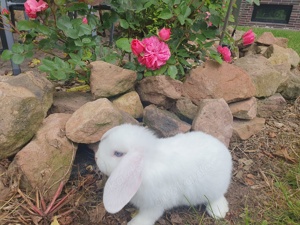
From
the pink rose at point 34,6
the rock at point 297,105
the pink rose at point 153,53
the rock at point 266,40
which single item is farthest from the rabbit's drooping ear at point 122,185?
the rock at point 266,40

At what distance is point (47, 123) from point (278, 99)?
1.65m

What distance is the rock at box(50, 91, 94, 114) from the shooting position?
5.67ft

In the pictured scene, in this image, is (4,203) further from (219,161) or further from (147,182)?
(219,161)

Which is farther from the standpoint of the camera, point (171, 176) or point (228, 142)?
point (228, 142)

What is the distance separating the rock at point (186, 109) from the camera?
1809mm

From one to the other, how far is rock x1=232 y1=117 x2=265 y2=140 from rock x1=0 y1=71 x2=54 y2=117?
1148mm

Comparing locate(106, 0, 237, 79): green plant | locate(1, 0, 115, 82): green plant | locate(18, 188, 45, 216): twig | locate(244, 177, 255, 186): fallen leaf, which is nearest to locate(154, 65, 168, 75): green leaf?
locate(106, 0, 237, 79): green plant

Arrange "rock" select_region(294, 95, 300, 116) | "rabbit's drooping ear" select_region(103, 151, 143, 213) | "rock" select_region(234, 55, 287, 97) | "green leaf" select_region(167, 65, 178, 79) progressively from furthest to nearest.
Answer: "rock" select_region(294, 95, 300, 116)
"rock" select_region(234, 55, 287, 97)
"green leaf" select_region(167, 65, 178, 79)
"rabbit's drooping ear" select_region(103, 151, 143, 213)

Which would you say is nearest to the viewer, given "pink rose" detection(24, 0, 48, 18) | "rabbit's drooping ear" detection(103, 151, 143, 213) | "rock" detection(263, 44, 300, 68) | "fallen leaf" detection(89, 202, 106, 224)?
"rabbit's drooping ear" detection(103, 151, 143, 213)

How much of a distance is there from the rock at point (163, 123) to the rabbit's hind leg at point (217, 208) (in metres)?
0.42

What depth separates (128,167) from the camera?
1099 millimetres

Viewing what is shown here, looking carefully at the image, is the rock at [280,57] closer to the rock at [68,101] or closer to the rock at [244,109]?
the rock at [244,109]

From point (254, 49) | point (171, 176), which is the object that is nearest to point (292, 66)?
point (254, 49)

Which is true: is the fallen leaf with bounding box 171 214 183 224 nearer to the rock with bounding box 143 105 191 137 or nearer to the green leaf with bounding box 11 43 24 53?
the rock with bounding box 143 105 191 137
